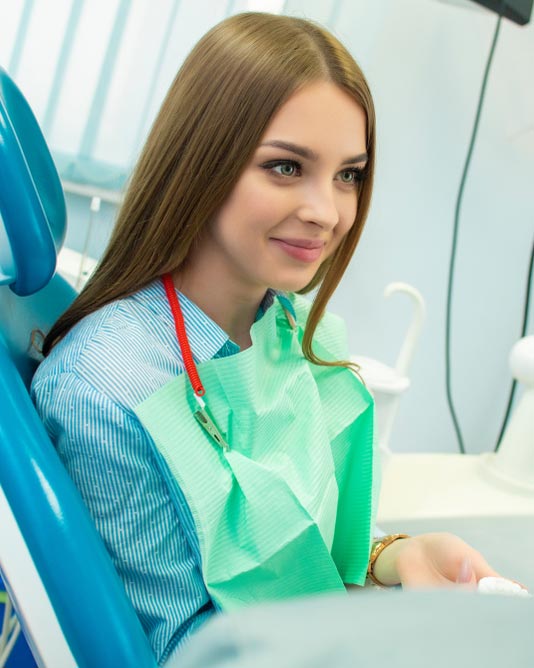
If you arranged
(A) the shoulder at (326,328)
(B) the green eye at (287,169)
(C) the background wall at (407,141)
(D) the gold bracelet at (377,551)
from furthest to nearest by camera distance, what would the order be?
(C) the background wall at (407,141) → (A) the shoulder at (326,328) → (D) the gold bracelet at (377,551) → (B) the green eye at (287,169)

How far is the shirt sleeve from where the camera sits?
58 centimetres

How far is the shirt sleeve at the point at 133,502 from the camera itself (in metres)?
0.58

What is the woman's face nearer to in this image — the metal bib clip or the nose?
the nose

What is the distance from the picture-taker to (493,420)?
179cm

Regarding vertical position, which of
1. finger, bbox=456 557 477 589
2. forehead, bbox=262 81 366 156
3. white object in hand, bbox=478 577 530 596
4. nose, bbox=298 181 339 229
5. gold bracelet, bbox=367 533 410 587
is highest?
forehead, bbox=262 81 366 156

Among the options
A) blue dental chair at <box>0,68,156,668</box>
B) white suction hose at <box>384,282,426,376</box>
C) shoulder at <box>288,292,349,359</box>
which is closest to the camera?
blue dental chair at <box>0,68,156,668</box>

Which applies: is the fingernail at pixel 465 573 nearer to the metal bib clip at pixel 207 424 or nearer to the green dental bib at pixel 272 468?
the green dental bib at pixel 272 468

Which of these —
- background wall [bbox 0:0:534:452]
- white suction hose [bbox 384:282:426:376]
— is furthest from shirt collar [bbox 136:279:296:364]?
background wall [bbox 0:0:534:452]

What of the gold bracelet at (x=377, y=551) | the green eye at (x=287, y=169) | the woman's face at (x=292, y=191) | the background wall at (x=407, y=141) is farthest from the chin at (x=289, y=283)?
the background wall at (x=407, y=141)

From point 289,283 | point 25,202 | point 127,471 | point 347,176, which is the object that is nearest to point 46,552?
point 127,471

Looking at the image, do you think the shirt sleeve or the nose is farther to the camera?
the nose

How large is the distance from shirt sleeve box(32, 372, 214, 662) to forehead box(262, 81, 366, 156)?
30cm

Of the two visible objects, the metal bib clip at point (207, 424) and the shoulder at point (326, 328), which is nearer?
the metal bib clip at point (207, 424)

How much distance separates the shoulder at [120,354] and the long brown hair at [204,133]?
47 mm
